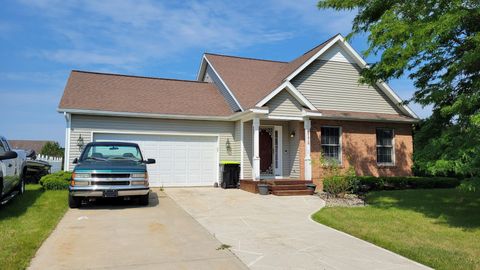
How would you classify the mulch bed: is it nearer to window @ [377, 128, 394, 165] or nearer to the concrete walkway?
the concrete walkway

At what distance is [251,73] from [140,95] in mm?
5817

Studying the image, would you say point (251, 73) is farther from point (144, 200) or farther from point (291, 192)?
point (144, 200)

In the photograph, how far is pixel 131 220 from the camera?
28.1ft

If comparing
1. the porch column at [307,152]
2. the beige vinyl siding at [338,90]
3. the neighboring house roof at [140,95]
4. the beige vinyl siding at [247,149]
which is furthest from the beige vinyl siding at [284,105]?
the neighboring house roof at [140,95]

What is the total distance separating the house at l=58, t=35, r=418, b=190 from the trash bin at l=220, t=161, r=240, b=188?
341 millimetres

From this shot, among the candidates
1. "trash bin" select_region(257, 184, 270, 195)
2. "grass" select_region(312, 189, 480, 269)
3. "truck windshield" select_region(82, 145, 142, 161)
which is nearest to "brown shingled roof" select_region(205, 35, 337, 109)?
"trash bin" select_region(257, 184, 270, 195)

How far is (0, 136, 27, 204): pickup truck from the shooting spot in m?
8.54

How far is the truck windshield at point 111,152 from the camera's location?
438 inches

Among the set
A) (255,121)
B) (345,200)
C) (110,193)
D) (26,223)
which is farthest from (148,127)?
(26,223)

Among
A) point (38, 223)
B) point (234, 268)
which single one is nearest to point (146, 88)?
point (38, 223)

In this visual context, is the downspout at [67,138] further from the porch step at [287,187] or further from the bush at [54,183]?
the porch step at [287,187]

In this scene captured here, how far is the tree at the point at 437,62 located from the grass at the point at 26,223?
790 cm

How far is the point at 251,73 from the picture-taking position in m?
19.8

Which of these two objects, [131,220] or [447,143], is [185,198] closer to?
[131,220]
